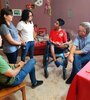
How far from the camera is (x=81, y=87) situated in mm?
2104

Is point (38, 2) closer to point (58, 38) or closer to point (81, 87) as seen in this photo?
point (58, 38)

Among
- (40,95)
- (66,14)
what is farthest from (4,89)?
(66,14)

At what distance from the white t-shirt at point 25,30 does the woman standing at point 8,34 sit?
1.58ft

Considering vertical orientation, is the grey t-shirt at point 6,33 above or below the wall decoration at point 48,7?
below

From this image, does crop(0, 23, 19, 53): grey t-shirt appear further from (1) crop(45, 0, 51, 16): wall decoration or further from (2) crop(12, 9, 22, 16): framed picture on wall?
(1) crop(45, 0, 51, 16): wall decoration

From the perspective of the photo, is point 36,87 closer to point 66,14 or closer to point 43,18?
point 43,18

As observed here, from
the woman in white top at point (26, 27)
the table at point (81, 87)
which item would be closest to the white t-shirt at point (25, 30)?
the woman in white top at point (26, 27)

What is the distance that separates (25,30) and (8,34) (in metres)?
0.65

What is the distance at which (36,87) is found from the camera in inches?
125

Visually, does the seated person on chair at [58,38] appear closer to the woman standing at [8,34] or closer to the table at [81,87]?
the woman standing at [8,34]

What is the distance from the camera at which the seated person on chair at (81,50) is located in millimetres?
3125

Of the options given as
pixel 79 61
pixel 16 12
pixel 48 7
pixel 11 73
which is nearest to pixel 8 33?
pixel 11 73

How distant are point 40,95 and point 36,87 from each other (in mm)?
239

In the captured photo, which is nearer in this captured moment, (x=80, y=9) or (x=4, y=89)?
(x=4, y=89)
